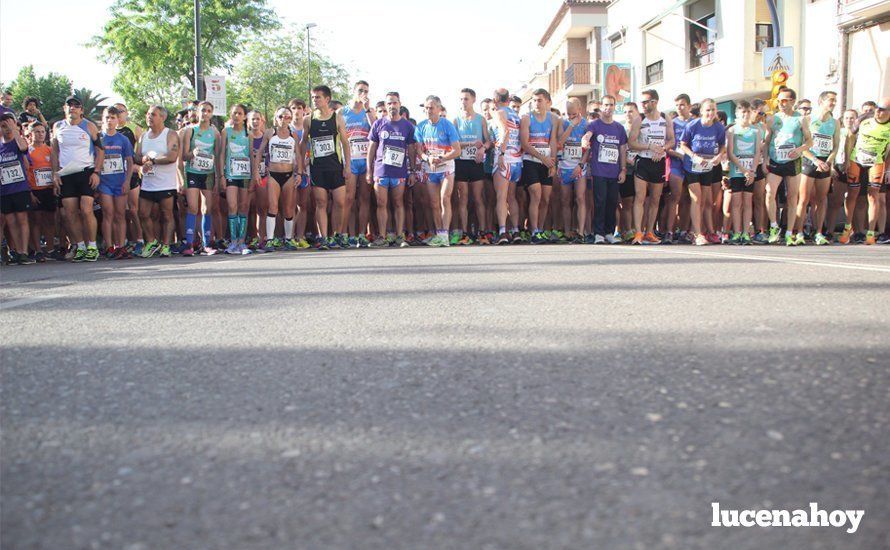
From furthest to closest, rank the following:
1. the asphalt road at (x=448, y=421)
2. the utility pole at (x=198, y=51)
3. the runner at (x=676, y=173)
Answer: the utility pole at (x=198, y=51) → the runner at (x=676, y=173) → the asphalt road at (x=448, y=421)

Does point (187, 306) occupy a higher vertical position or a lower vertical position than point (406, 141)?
lower

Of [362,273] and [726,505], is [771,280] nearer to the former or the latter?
[362,273]

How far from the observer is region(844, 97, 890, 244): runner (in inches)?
471

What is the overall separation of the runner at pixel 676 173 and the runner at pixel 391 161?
3940 millimetres

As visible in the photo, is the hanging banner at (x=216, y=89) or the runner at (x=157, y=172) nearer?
the runner at (x=157, y=172)

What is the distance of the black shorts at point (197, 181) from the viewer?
11734mm

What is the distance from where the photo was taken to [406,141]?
12477 mm

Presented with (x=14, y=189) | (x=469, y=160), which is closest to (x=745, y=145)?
(x=469, y=160)

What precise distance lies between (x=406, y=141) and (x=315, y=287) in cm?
639

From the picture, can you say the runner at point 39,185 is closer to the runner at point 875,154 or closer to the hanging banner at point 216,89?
the hanging banner at point 216,89

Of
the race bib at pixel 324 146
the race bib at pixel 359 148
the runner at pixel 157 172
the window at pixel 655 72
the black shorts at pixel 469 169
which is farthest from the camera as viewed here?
the window at pixel 655 72

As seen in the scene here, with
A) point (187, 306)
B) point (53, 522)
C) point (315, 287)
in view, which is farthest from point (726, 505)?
point (315, 287)

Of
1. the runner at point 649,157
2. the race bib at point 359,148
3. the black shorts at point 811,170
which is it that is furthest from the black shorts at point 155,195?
the black shorts at point 811,170

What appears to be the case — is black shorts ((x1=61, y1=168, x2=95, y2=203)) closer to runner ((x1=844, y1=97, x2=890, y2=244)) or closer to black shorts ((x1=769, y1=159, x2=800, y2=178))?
black shorts ((x1=769, y1=159, x2=800, y2=178))
